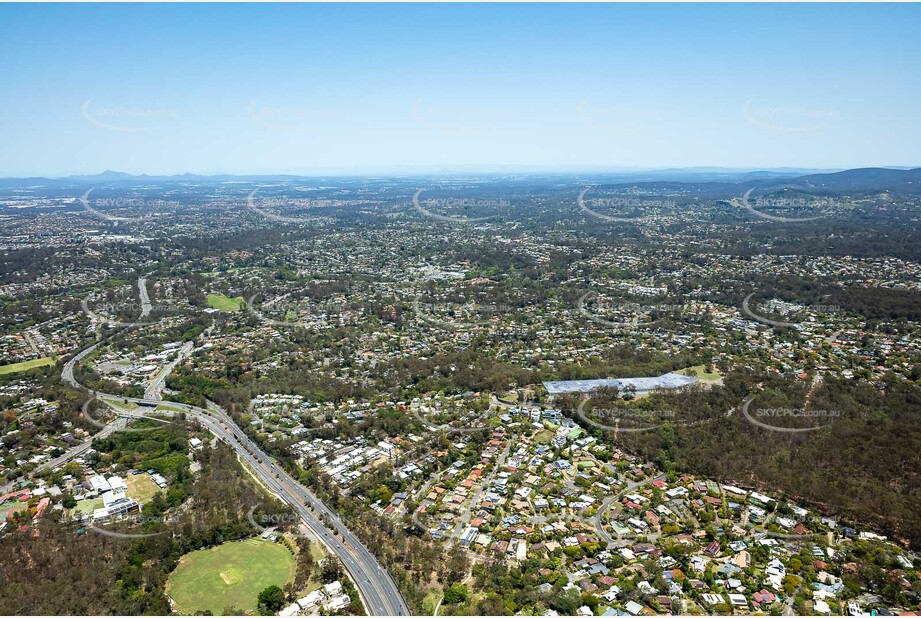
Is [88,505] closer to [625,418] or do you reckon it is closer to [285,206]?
[625,418]

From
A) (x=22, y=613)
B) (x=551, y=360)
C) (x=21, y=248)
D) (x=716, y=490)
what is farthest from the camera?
(x=21, y=248)

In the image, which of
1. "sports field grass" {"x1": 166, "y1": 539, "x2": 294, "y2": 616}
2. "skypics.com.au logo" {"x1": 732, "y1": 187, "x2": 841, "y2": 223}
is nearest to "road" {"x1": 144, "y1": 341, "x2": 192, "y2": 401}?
"sports field grass" {"x1": 166, "y1": 539, "x2": 294, "y2": 616}

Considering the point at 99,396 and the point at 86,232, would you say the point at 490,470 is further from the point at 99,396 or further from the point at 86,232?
the point at 86,232

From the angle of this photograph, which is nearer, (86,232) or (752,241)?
(752,241)

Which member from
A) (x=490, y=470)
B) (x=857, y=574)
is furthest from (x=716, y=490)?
(x=490, y=470)

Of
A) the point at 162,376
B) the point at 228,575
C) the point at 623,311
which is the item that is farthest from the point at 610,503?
the point at 162,376
